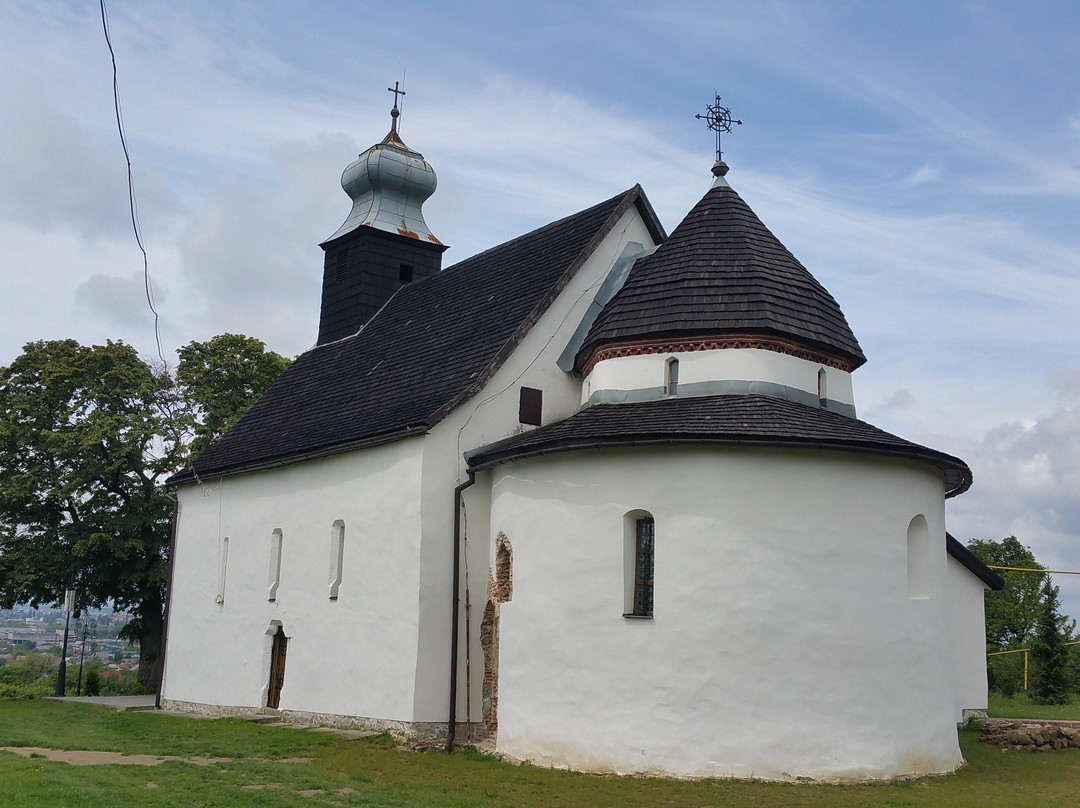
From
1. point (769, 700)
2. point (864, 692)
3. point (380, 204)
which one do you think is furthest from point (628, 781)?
point (380, 204)

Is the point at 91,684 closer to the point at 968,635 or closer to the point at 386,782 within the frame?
the point at 386,782

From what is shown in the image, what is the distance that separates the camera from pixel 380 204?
95.1 feet

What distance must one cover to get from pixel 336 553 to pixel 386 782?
663cm

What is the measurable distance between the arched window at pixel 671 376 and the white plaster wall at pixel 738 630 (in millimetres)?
2044

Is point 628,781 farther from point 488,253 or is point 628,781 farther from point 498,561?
point 488,253

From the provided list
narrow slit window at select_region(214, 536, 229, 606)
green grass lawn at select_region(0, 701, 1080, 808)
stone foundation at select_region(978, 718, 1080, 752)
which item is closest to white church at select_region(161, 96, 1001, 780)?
narrow slit window at select_region(214, 536, 229, 606)

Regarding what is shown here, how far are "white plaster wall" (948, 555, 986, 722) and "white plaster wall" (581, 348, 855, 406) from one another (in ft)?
22.0

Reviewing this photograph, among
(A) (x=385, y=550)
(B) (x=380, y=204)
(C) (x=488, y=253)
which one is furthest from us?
(B) (x=380, y=204)

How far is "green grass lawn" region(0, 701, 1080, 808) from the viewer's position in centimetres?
1193

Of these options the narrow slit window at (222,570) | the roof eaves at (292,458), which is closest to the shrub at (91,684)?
the roof eaves at (292,458)

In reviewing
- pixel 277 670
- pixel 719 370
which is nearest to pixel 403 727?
pixel 277 670

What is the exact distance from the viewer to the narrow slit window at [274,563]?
71.3 ft

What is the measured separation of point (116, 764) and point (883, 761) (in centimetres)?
993

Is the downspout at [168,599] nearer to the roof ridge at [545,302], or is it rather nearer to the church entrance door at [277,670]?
the church entrance door at [277,670]
